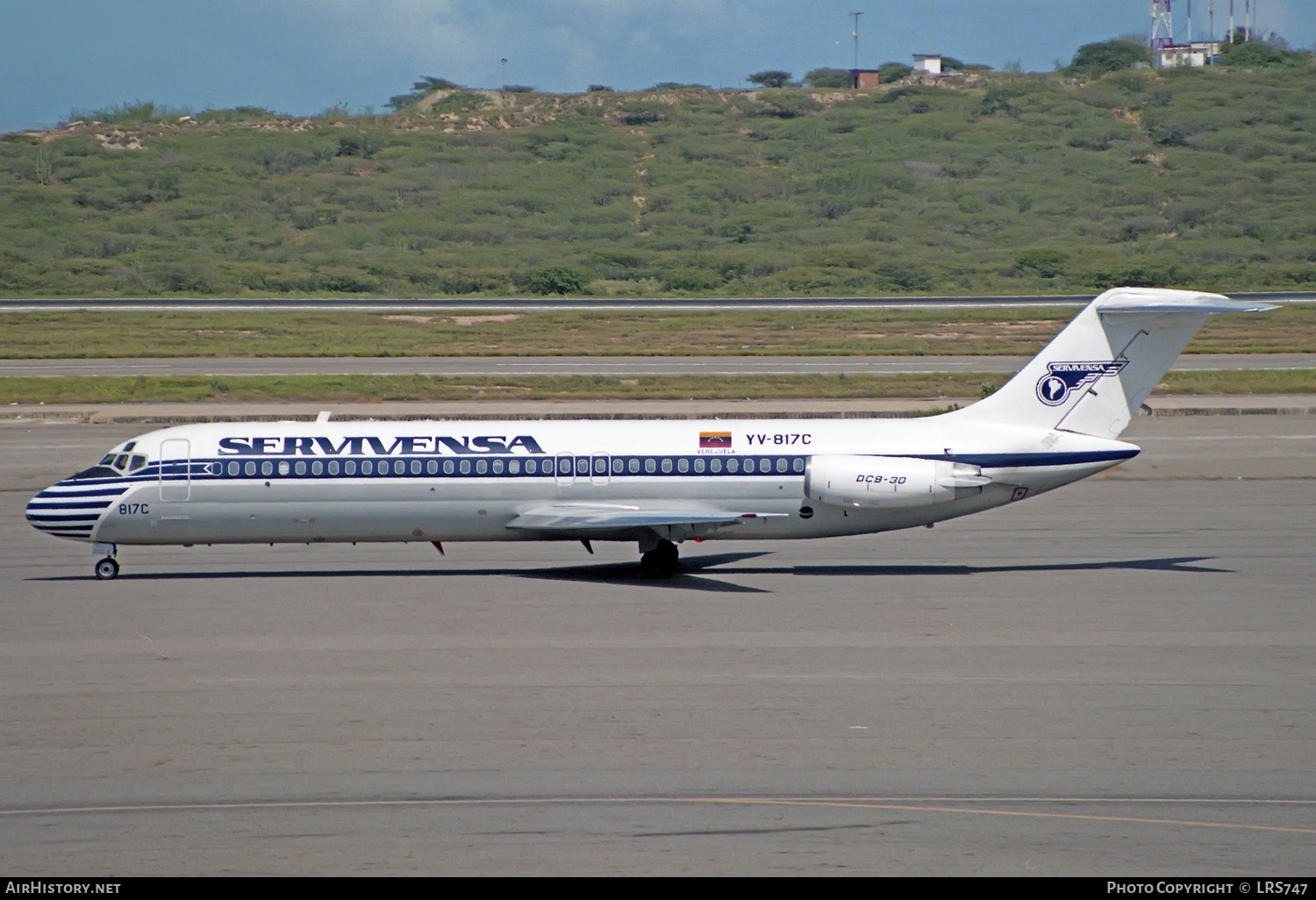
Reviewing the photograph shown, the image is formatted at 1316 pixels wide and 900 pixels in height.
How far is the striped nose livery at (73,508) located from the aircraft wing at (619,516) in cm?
699

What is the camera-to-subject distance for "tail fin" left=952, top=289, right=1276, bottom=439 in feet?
72.7

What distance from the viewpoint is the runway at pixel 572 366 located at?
5097 cm

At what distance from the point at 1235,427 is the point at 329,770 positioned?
110 feet

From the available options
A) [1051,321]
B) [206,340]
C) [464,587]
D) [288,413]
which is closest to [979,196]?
[1051,321]

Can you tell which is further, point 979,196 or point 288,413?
point 979,196

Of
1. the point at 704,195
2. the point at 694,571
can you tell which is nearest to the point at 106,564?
the point at 694,571

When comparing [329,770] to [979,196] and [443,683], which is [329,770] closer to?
[443,683]

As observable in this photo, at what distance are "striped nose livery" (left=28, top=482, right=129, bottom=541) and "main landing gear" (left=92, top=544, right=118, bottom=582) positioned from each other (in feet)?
0.98

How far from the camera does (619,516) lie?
70.4ft

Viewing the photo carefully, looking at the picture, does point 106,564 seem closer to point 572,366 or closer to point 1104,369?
point 1104,369

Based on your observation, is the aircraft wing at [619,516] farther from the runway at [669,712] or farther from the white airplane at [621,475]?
the runway at [669,712]

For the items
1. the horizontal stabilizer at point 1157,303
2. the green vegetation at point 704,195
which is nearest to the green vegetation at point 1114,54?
the green vegetation at point 704,195

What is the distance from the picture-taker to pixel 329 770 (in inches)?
488
